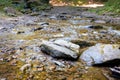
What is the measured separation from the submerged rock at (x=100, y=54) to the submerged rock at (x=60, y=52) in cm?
20

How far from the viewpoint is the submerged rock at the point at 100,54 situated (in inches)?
169

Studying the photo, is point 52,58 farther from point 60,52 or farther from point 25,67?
point 25,67

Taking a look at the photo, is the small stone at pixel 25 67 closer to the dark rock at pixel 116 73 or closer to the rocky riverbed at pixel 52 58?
the rocky riverbed at pixel 52 58

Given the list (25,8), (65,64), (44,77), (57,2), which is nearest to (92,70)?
(65,64)

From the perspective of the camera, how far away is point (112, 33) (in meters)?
6.98

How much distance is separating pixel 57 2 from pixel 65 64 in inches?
669

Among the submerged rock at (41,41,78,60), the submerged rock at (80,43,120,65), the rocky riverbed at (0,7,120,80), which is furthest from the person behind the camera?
the submerged rock at (41,41,78,60)

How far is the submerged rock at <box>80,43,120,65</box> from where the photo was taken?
4293 millimetres

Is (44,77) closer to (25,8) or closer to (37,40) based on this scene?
(37,40)

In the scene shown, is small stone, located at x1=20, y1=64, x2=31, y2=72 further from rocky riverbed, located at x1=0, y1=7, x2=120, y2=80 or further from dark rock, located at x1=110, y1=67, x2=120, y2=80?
dark rock, located at x1=110, y1=67, x2=120, y2=80

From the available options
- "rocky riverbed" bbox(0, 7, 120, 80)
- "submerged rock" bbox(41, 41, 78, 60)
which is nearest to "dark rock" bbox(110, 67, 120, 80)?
"rocky riverbed" bbox(0, 7, 120, 80)

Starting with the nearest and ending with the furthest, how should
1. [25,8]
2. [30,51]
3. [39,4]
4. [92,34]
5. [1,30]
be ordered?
[30,51]
[92,34]
[1,30]
[25,8]
[39,4]

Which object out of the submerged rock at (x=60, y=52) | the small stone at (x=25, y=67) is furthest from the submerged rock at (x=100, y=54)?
the small stone at (x=25, y=67)

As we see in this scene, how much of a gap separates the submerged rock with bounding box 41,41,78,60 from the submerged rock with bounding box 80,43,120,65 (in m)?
0.20
